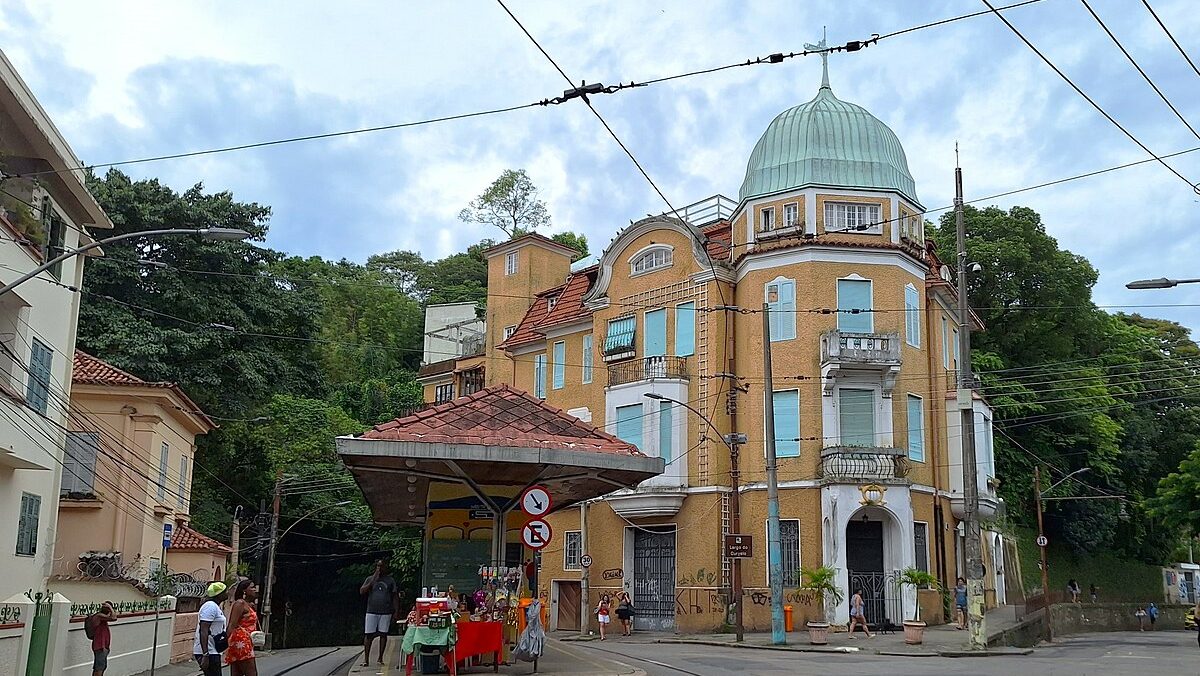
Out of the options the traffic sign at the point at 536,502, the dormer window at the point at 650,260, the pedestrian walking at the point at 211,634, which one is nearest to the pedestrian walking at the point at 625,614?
the dormer window at the point at 650,260

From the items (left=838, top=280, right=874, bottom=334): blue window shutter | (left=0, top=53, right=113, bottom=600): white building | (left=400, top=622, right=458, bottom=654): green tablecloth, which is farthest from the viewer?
(left=838, top=280, right=874, bottom=334): blue window shutter

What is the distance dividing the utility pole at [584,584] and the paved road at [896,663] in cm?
1038

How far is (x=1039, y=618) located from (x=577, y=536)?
15.7 m

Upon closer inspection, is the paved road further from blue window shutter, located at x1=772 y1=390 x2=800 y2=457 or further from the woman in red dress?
blue window shutter, located at x1=772 y1=390 x2=800 y2=457

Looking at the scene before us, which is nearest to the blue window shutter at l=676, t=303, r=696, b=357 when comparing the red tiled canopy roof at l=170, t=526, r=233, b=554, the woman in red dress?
the red tiled canopy roof at l=170, t=526, r=233, b=554

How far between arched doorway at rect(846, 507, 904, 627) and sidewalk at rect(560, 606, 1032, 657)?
745 millimetres

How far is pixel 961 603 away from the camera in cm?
3219

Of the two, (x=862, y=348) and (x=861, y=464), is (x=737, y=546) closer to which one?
(x=861, y=464)

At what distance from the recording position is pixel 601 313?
39.6 metres

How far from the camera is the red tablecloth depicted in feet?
51.3

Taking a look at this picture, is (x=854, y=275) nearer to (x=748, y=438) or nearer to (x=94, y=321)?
(x=748, y=438)

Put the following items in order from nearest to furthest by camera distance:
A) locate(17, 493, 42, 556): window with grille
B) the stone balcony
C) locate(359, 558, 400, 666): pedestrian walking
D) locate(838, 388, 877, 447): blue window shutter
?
locate(359, 558, 400, 666): pedestrian walking < locate(17, 493, 42, 556): window with grille < the stone balcony < locate(838, 388, 877, 447): blue window shutter

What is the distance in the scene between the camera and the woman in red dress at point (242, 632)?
46.0ft

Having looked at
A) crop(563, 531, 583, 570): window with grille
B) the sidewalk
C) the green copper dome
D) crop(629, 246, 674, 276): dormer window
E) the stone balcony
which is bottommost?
the sidewalk
